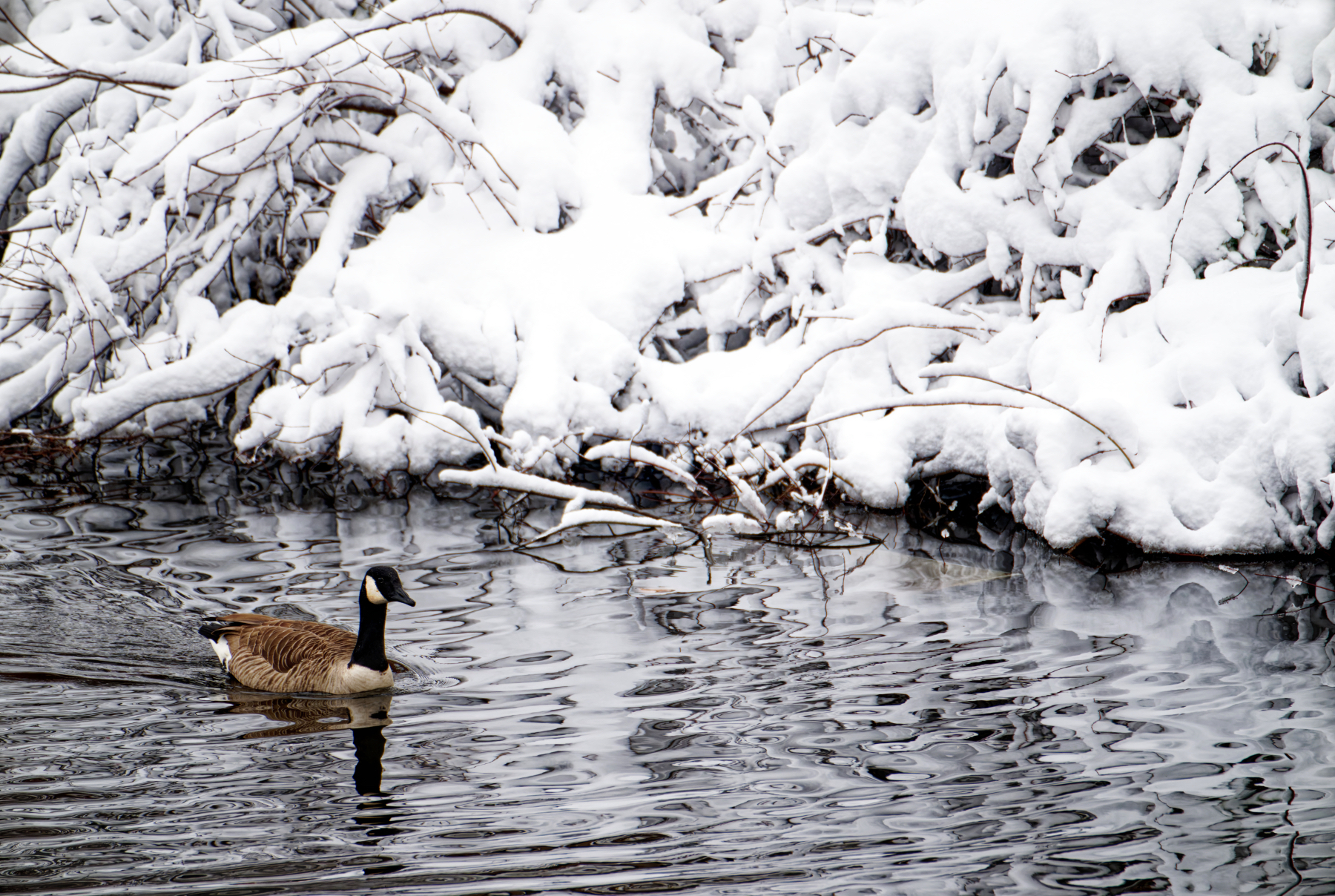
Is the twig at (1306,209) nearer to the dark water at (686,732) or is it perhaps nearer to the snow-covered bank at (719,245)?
the snow-covered bank at (719,245)

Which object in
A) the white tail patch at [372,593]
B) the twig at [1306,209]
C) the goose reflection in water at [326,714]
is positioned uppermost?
the twig at [1306,209]

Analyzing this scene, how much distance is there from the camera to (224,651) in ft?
19.7

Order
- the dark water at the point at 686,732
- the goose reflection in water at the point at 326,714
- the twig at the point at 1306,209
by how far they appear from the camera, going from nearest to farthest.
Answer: the dark water at the point at 686,732, the goose reflection in water at the point at 326,714, the twig at the point at 1306,209

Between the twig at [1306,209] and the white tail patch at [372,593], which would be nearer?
the white tail patch at [372,593]

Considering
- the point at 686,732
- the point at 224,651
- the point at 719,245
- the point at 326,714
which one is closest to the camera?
the point at 686,732

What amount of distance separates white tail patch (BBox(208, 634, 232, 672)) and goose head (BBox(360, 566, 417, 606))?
30.2 inches

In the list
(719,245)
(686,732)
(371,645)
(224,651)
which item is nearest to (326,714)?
(371,645)

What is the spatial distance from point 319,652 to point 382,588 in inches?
16.5

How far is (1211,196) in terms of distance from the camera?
26.3 feet

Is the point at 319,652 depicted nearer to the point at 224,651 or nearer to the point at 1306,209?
the point at 224,651

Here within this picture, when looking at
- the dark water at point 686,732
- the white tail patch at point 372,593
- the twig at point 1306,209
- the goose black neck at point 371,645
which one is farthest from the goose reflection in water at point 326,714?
the twig at point 1306,209

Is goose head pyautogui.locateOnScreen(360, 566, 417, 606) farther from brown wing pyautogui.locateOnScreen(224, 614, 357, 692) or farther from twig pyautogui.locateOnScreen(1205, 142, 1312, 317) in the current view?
twig pyautogui.locateOnScreen(1205, 142, 1312, 317)

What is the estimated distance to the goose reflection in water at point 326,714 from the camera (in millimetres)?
5000

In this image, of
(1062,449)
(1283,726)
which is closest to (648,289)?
(1062,449)
